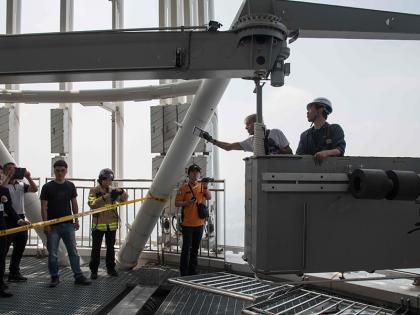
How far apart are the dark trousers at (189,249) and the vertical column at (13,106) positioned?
14.2ft

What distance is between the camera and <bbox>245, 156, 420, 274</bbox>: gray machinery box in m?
2.46

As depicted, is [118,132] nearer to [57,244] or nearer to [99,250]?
[99,250]

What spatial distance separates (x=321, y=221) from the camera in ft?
8.25

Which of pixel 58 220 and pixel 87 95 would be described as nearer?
pixel 58 220

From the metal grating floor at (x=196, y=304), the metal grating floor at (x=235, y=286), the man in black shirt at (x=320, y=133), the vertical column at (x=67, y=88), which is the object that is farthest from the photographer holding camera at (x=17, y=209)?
the man in black shirt at (x=320, y=133)

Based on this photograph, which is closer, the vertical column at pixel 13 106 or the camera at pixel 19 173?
the camera at pixel 19 173

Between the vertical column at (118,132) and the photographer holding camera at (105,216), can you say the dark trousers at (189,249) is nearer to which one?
the photographer holding camera at (105,216)

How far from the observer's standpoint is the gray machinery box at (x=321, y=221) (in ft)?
8.09

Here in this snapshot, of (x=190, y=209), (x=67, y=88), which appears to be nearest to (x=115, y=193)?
(x=190, y=209)

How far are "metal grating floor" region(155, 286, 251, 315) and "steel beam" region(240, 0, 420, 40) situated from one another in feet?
9.21

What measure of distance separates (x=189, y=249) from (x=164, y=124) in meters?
2.33

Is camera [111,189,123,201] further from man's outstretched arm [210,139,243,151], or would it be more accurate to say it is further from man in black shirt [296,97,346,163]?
man in black shirt [296,97,346,163]

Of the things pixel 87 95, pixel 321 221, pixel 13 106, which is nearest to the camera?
pixel 321 221

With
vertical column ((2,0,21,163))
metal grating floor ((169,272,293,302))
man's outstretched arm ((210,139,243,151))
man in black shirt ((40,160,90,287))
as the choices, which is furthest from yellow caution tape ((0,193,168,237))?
vertical column ((2,0,21,163))
